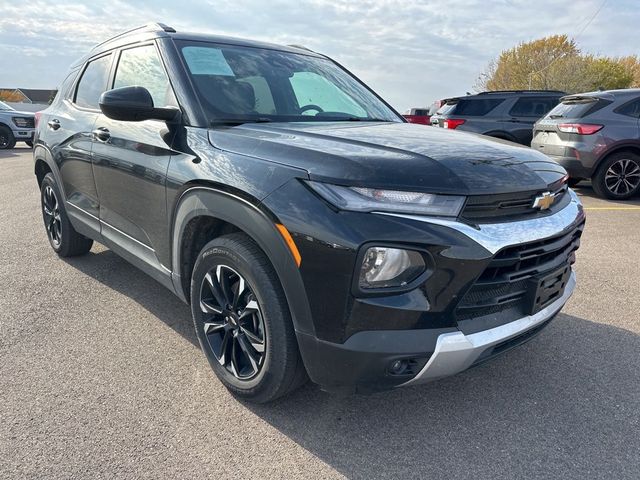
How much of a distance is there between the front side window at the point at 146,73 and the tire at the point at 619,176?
7031mm

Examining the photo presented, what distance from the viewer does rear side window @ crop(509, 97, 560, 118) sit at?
10.3 m

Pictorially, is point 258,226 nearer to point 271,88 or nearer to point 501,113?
point 271,88

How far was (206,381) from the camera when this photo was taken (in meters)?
2.70

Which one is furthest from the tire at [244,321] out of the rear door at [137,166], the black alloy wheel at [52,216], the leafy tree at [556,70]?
Result: the leafy tree at [556,70]

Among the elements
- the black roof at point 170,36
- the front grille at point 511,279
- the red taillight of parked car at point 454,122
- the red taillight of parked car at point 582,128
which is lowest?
the red taillight of parked car at point 454,122

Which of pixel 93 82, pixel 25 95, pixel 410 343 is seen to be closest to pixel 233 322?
pixel 410 343

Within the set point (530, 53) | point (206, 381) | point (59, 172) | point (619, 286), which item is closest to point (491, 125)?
point (619, 286)

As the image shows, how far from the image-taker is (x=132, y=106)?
99.1 inches

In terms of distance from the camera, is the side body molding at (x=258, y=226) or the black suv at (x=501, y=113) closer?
the side body molding at (x=258, y=226)

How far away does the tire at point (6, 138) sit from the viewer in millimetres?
16961

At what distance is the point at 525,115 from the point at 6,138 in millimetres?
16695

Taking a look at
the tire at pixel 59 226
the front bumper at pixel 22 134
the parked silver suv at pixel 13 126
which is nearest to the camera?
the tire at pixel 59 226

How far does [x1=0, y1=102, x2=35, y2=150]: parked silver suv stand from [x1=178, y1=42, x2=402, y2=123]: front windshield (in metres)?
16.9

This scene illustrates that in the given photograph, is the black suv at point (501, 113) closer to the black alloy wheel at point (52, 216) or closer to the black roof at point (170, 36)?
the black roof at point (170, 36)
